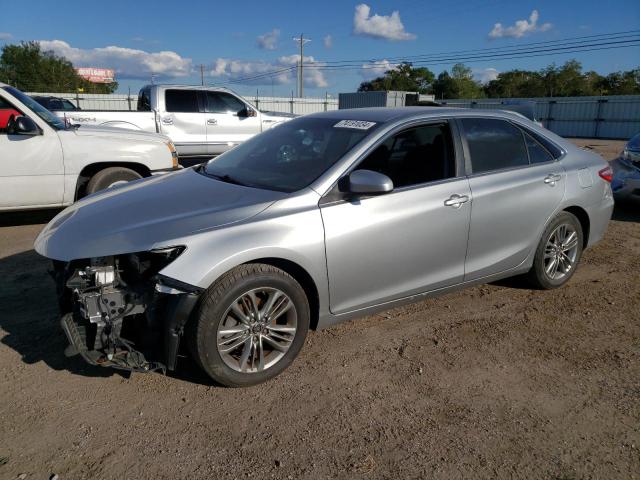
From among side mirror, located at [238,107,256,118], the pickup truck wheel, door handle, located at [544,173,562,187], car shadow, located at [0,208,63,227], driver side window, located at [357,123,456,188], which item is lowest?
car shadow, located at [0,208,63,227]

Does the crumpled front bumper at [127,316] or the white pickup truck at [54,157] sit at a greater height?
the white pickup truck at [54,157]

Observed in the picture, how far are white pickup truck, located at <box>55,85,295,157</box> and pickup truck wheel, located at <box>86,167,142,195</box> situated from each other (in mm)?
3994

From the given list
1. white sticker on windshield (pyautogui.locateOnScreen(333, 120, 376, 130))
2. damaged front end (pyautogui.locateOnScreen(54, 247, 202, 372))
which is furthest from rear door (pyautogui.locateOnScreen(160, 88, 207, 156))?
damaged front end (pyautogui.locateOnScreen(54, 247, 202, 372))

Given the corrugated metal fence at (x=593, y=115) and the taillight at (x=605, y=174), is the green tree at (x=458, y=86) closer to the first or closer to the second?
the corrugated metal fence at (x=593, y=115)

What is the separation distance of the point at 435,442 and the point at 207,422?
49.2 inches

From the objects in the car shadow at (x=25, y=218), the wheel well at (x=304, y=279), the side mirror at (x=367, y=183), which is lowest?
the car shadow at (x=25, y=218)

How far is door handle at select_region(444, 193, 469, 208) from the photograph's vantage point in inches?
148

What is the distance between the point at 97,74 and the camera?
73.8 meters

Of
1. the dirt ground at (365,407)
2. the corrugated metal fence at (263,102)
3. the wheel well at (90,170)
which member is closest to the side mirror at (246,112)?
the wheel well at (90,170)

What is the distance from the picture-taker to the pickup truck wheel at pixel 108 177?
256 inches

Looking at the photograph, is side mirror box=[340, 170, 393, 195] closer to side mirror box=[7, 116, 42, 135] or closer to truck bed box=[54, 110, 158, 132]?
side mirror box=[7, 116, 42, 135]

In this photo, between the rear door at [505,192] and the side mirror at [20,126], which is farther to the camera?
the side mirror at [20,126]

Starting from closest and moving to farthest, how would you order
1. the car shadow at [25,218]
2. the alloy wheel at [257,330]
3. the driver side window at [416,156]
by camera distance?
the alloy wheel at [257,330] → the driver side window at [416,156] → the car shadow at [25,218]

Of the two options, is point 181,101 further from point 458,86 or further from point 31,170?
point 458,86
